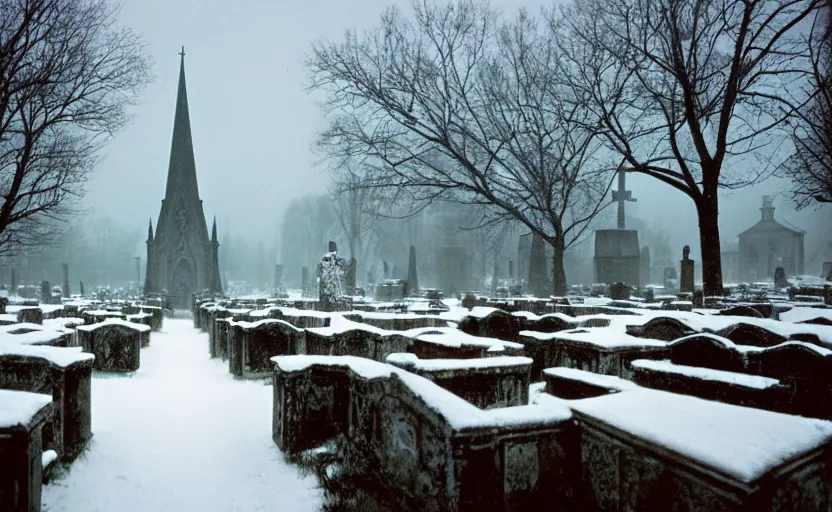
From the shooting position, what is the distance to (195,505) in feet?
12.0

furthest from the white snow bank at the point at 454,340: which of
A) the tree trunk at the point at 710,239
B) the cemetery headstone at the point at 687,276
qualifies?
the cemetery headstone at the point at 687,276

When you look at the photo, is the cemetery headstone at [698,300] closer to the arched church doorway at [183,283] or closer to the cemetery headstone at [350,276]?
the cemetery headstone at [350,276]

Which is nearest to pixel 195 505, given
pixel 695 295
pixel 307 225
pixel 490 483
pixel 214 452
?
pixel 214 452

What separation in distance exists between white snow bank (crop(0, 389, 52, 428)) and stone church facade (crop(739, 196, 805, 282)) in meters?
60.9

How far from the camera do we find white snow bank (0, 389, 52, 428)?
275 cm

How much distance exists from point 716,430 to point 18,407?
3861 mm

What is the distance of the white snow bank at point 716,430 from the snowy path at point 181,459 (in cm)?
241

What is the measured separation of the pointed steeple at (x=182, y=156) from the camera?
30828mm

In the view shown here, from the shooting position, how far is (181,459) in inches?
177

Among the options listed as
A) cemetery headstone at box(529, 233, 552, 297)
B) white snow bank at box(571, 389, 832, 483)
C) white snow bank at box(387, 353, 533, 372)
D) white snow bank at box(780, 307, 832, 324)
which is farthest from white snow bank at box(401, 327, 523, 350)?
cemetery headstone at box(529, 233, 552, 297)

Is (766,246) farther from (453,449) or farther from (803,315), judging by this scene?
(453,449)

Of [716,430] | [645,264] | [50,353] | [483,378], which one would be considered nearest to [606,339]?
[483,378]

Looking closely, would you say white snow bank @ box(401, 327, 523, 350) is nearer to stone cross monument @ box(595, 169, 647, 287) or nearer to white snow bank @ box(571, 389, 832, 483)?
white snow bank @ box(571, 389, 832, 483)

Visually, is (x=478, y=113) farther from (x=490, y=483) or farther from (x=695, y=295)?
(x=490, y=483)
